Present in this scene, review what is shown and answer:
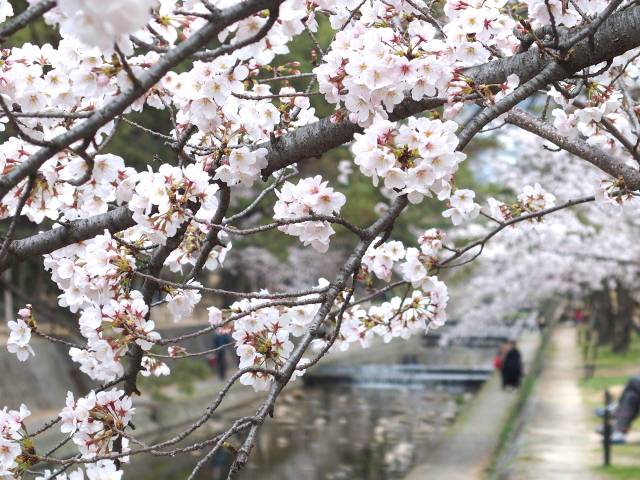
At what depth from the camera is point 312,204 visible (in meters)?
2.12

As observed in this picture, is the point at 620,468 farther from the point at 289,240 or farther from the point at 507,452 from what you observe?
the point at 289,240

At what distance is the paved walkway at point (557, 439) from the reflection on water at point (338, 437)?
83.8 inches

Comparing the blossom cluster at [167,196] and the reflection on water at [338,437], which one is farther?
the reflection on water at [338,437]

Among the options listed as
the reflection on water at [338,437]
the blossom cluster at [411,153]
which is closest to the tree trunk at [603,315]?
the reflection on water at [338,437]

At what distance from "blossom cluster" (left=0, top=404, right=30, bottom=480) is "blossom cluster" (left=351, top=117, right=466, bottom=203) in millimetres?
1379

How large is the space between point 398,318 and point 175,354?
1028mm

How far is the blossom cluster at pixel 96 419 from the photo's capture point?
2.15 m

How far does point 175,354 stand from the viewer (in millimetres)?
2498

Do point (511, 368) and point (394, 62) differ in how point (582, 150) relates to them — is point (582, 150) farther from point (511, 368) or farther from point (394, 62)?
point (511, 368)

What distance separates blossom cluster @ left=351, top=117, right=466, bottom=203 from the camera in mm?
1899

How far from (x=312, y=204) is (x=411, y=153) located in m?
0.36

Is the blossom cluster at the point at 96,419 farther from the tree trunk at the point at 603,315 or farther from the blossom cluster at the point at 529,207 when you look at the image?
the tree trunk at the point at 603,315

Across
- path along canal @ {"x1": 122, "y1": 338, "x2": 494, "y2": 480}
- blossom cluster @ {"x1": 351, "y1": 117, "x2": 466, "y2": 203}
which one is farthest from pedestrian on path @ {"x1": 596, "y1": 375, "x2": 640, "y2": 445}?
blossom cluster @ {"x1": 351, "y1": 117, "x2": 466, "y2": 203}

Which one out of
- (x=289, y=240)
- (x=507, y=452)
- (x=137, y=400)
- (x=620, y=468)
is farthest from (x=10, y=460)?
(x=289, y=240)
